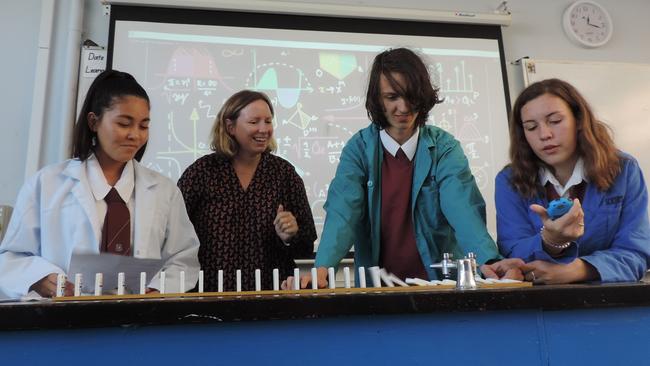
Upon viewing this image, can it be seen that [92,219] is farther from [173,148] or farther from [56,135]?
[56,135]

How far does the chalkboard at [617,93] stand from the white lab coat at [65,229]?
2527 mm

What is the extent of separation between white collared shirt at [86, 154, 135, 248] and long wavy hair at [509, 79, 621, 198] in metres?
0.99

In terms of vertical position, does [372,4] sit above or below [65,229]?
above

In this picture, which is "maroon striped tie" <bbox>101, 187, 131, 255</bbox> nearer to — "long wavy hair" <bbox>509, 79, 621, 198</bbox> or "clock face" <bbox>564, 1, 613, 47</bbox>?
"long wavy hair" <bbox>509, 79, 621, 198</bbox>

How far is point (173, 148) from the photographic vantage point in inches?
102

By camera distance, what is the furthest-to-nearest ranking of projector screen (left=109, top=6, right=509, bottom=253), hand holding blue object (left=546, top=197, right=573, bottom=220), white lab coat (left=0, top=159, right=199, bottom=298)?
projector screen (left=109, top=6, right=509, bottom=253)
white lab coat (left=0, top=159, right=199, bottom=298)
hand holding blue object (left=546, top=197, right=573, bottom=220)

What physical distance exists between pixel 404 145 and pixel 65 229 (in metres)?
0.90

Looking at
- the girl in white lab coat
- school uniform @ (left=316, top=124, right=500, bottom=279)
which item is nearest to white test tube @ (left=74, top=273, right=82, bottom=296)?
the girl in white lab coat

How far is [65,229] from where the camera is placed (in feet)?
3.87

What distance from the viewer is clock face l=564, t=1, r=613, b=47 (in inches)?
125

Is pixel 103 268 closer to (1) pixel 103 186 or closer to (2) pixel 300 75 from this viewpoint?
(1) pixel 103 186

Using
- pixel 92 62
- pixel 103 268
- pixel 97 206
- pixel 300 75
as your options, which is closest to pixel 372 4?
pixel 300 75

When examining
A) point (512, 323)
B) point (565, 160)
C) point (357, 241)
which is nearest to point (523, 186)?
point (565, 160)

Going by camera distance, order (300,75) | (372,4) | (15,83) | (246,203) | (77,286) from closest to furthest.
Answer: (77,286) < (246,203) < (15,83) < (300,75) < (372,4)
